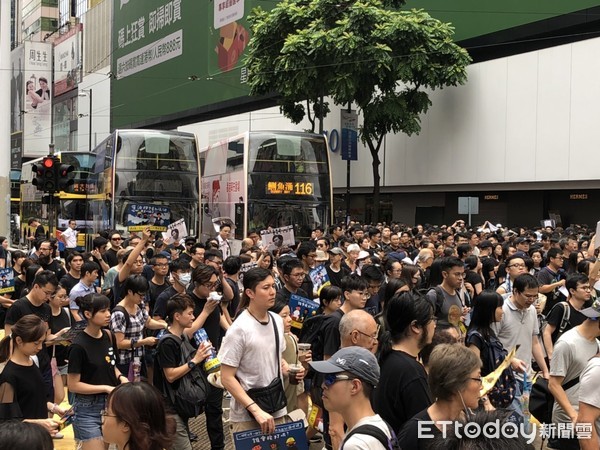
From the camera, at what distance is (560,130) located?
2677cm

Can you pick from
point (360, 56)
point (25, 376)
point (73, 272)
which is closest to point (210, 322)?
point (25, 376)

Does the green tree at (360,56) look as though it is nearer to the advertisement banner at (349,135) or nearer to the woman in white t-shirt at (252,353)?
the advertisement banner at (349,135)

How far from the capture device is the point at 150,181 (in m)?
20.5

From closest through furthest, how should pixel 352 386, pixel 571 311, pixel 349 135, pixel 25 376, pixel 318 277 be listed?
pixel 352 386, pixel 25 376, pixel 571 311, pixel 318 277, pixel 349 135

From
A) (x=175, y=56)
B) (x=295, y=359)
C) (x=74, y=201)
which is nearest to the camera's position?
(x=295, y=359)

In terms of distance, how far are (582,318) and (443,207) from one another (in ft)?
88.5

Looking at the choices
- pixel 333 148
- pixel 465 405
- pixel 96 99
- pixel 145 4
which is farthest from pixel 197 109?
pixel 465 405

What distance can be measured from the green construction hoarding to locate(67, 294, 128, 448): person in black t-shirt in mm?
24824

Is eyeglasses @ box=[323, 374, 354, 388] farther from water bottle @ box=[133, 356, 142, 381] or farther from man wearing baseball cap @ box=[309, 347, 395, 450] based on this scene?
water bottle @ box=[133, 356, 142, 381]

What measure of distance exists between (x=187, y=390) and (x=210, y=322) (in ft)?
Answer: 4.51

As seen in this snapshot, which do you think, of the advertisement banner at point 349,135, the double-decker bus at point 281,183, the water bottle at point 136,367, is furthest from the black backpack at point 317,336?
the advertisement banner at point 349,135

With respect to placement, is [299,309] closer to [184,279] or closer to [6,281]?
[184,279]

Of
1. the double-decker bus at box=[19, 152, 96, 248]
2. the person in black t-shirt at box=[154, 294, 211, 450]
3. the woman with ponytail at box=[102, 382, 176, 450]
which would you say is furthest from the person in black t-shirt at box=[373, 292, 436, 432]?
the double-decker bus at box=[19, 152, 96, 248]

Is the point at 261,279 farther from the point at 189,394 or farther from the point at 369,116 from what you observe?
the point at 369,116
